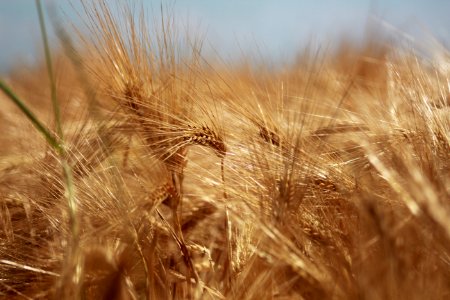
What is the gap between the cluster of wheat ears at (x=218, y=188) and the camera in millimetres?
600

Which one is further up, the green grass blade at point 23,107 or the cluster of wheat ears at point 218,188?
the green grass blade at point 23,107

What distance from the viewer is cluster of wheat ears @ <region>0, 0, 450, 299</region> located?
60cm

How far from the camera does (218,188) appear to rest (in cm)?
94

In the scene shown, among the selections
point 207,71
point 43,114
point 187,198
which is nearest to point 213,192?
point 187,198

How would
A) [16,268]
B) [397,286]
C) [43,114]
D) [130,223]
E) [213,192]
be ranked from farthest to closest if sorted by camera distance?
[43,114]
[213,192]
[16,268]
[130,223]
[397,286]

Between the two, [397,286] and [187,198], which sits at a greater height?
[397,286]

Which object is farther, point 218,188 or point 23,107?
point 218,188

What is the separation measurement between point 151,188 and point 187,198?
279 mm

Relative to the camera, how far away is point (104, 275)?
608 mm

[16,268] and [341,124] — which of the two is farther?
[341,124]

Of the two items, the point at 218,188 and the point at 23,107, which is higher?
the point at 23,107

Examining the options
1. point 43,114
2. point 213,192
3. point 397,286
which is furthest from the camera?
point 43,114

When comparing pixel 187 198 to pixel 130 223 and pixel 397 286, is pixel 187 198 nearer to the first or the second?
pixel 130 223

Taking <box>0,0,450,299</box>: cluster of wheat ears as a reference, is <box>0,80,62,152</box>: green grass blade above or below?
above
